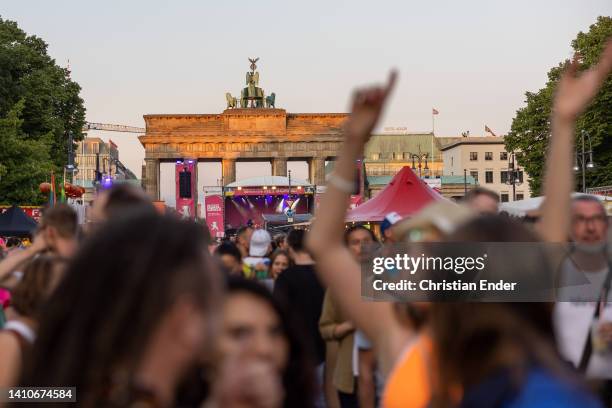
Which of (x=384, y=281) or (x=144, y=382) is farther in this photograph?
(x=384, y=281)

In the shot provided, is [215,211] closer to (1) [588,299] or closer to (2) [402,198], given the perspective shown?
(2) [402,198]

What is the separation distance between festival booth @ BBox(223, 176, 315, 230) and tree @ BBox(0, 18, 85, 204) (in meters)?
9.72

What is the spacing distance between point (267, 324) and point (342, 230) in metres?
0.43

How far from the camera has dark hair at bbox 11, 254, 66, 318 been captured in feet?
13.7

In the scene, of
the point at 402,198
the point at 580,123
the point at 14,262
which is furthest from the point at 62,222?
the point at 580,123

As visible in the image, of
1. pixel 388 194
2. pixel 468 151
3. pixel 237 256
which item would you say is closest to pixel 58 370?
pixel 237 256

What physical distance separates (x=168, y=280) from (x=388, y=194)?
1659 cm

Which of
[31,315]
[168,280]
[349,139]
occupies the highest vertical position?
[349,139]

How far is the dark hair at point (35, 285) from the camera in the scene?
4.17 metres

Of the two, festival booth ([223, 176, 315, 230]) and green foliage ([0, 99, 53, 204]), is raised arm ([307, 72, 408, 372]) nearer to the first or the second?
green foliage ([0, 99, 53, 204])

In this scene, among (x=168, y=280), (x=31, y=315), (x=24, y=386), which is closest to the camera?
(x=168, y=280)

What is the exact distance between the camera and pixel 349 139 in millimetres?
2566

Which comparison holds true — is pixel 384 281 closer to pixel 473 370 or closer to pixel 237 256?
pixel 473 370

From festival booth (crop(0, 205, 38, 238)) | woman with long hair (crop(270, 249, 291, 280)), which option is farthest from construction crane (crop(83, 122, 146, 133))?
woman with long hair (crop(270, 249, 291, 280))
